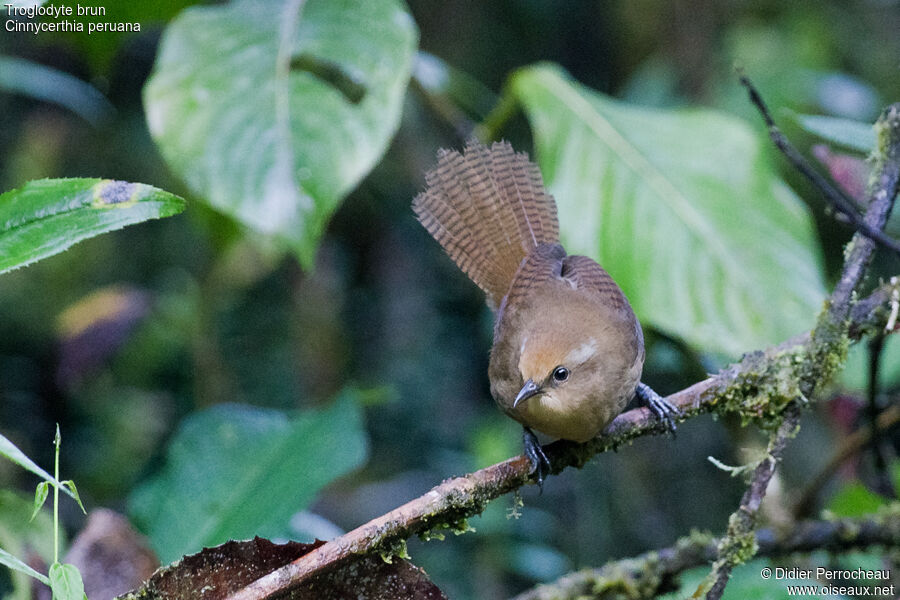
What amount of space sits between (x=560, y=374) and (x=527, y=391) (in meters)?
0.09

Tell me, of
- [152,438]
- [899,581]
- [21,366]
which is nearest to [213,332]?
[152,438]

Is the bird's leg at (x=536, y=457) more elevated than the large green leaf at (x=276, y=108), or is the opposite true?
the large green leaf at (x=276, y=108)

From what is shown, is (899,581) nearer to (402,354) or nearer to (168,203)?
(168,203)

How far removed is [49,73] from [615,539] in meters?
3.46

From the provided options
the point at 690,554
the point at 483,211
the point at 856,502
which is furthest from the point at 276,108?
the point at 856,502

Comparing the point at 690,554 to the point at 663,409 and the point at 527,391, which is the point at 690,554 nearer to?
the point at 663,409

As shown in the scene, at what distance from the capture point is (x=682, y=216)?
2.50 metres

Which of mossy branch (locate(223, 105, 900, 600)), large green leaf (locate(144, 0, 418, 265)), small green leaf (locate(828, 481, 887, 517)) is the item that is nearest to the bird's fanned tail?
large green leaf (locate(144, 0, 418, 265))

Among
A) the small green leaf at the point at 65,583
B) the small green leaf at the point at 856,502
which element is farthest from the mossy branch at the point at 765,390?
the small green leaf at the point at 856,502

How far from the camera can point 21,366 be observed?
377 cm

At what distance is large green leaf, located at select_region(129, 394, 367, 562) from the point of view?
1.93 meters

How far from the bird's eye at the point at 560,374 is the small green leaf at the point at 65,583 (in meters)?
1.01

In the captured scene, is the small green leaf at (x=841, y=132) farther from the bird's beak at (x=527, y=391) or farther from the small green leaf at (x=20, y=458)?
the small green leaf at (x=20, y=458)

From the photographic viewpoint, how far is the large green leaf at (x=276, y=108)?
6.70 feet
